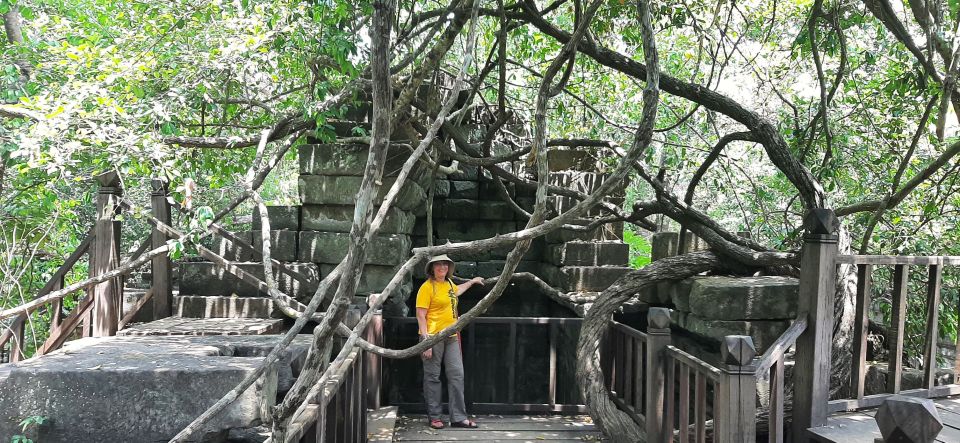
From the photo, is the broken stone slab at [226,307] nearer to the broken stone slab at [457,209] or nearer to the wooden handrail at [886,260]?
the broken stone slab at [457,209]

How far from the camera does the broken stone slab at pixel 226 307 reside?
593cm

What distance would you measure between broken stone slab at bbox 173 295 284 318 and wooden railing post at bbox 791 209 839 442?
432 cm

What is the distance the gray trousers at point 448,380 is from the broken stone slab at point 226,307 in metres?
1.46

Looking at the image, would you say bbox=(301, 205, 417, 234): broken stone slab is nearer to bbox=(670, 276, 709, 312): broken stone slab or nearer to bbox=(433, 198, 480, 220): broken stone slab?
bbox=(433, 198, 480, 220): broken stone slab

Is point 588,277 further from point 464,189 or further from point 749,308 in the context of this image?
point 749,308

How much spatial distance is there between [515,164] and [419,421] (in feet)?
12.6

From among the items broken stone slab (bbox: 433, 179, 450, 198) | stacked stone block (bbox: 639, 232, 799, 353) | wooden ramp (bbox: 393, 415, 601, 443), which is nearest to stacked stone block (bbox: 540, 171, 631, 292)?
broken stone slab (bbox: 433, 179, 450, 198)

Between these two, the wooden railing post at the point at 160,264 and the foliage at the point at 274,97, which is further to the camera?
the wooden railing post at the point at 160,264

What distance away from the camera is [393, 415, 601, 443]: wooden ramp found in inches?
219

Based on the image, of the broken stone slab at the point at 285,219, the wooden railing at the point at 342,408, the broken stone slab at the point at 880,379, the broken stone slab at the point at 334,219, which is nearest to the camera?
the wooden railing at the point at 342,408

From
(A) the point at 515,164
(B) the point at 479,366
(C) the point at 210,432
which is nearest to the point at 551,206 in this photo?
(A) the point at 515,164

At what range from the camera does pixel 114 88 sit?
17.7 ft

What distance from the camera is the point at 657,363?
444 cm

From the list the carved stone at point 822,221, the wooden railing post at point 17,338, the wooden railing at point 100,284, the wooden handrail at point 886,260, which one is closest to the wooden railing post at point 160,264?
the wooden railing at point 100,284
